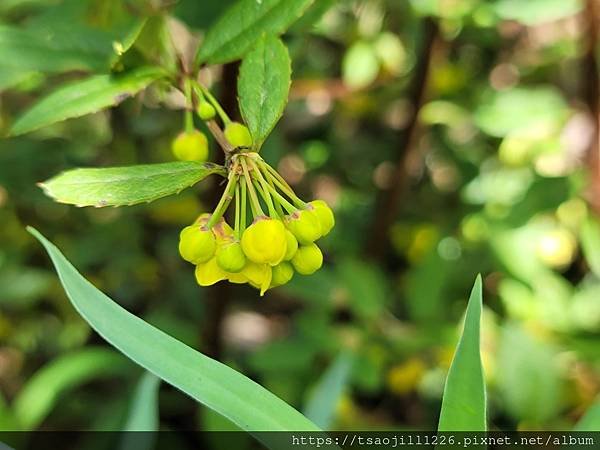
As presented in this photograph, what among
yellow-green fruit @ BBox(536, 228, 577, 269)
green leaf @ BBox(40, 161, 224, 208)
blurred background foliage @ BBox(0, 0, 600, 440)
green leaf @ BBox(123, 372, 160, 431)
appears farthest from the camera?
yellow-green fruit @ BBox(536, 228, 577, 269)

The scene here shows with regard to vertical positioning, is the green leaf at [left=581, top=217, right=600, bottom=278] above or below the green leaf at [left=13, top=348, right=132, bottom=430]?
above

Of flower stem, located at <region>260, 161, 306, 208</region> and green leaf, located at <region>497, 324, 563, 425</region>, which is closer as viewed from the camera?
flower stem, located at <region>260, 161, 306, 208</region>

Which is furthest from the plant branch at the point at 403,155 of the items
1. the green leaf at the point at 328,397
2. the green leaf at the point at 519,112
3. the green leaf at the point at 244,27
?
the green leaf at the point at 244,27

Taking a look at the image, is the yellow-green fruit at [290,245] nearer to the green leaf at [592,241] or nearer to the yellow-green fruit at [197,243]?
the yellow-green fruit at [197,243]

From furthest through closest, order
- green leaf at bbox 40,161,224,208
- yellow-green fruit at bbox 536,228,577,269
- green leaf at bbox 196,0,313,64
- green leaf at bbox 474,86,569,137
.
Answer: yellow-green fruit at bbox 536,228,577,269 → green leaf at bbox 474,86,569,137 → green leaf at bbox 196,0,313,64 → green leaf at bbox 40,161,224,208

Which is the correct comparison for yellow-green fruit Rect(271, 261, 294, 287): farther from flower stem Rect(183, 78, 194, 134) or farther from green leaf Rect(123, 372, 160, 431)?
green leaf Rect(123, 372, 160, 431)

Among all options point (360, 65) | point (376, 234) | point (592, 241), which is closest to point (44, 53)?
point (360, 65)

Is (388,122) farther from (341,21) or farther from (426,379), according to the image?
(426,379)

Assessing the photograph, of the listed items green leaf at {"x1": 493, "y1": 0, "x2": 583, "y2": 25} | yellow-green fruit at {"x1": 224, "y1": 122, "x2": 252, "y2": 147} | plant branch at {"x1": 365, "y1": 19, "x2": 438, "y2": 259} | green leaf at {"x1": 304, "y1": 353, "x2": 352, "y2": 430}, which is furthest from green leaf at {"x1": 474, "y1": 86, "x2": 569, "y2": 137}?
yellow-green fruit at {"x1": 224, "y1": 122, "x2": 252, "y2": 147}
